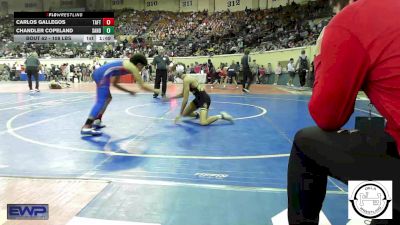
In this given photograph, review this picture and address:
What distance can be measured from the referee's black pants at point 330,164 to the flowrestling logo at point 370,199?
0.8 inches

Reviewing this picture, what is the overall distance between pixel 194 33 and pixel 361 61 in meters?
36.5

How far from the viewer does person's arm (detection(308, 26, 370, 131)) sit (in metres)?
1.24

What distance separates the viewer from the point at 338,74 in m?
1.26

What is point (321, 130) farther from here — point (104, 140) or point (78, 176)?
point (104, 140)

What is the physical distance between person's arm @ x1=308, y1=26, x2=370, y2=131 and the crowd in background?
2167 centimetres

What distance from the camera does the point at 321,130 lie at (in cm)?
149

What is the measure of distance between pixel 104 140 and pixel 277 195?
11.5ft

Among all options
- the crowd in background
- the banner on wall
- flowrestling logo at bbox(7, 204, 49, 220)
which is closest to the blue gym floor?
flowrestling logo at bbox(7, 204, 49, 220)

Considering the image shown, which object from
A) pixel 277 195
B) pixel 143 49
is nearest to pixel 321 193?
pixel 277 195

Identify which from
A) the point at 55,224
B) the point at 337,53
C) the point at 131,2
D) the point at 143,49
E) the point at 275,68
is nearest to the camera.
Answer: the point at 337,53

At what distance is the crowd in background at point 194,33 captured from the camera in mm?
26703
